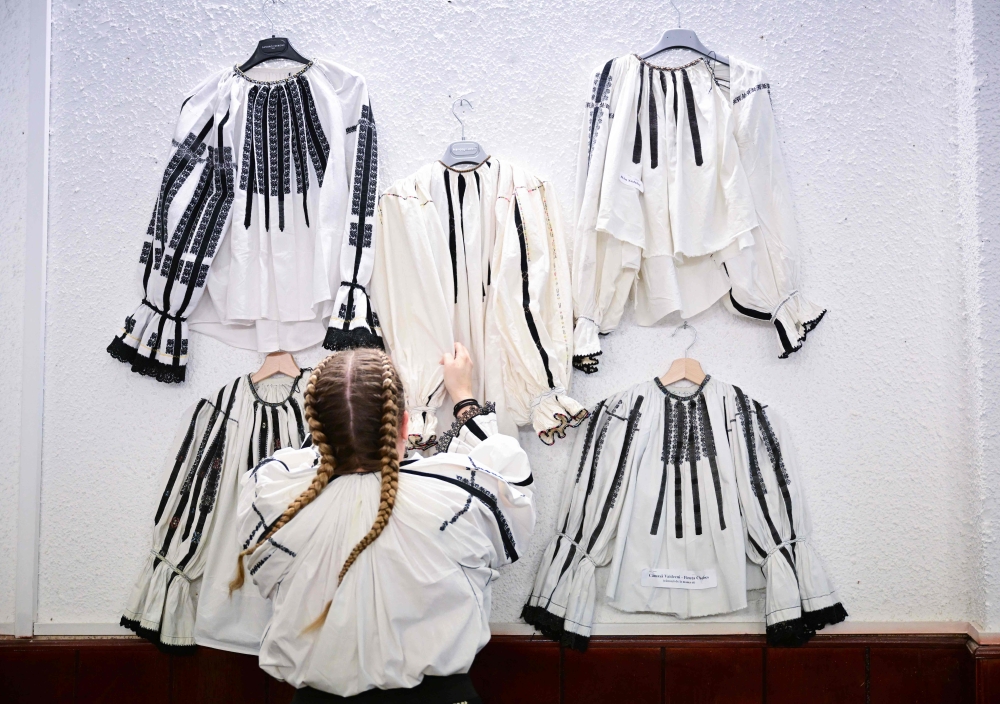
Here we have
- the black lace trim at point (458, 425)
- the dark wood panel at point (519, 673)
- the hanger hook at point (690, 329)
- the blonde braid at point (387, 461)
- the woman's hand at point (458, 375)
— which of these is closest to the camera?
the blonde braid at point (387, 461)

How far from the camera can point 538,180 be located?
2.13 metres

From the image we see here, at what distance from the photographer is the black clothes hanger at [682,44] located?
215 centimetres

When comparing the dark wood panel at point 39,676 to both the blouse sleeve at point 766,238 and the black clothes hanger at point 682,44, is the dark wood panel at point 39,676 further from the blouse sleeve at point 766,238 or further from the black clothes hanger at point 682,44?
the black clothes hanger at point 682,44

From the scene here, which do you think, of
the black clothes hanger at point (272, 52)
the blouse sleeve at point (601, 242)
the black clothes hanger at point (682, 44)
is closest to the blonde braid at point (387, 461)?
the blouse sleeve at point (601, 242)

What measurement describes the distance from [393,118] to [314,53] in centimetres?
29

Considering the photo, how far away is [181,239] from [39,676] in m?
1.20

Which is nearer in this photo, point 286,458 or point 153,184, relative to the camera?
point 286,458

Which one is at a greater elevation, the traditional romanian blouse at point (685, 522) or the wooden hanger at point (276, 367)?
the wooden hanger at point (276, 367)

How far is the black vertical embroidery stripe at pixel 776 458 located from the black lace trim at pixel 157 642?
153 centimetres

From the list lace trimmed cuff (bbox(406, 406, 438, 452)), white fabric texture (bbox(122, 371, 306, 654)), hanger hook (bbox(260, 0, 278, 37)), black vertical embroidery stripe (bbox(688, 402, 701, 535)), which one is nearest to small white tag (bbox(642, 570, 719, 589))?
black vertical embroidery stripe (bbox(688, 402, 701, 535))

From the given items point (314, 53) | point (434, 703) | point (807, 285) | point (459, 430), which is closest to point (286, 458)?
point (459, 430)

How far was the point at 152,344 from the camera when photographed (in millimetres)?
2125

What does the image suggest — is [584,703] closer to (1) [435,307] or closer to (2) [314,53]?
(1) [435,307]

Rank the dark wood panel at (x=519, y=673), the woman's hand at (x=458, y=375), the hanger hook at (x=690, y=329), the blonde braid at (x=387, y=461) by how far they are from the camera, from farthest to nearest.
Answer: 1. the hanger hook at (x=690, y=329)
2. the dark wood panel at (x=519, y=673)
3. the woman's hand at (x=458, y=375)
4. the blonde braid at (x=387, y=461)
